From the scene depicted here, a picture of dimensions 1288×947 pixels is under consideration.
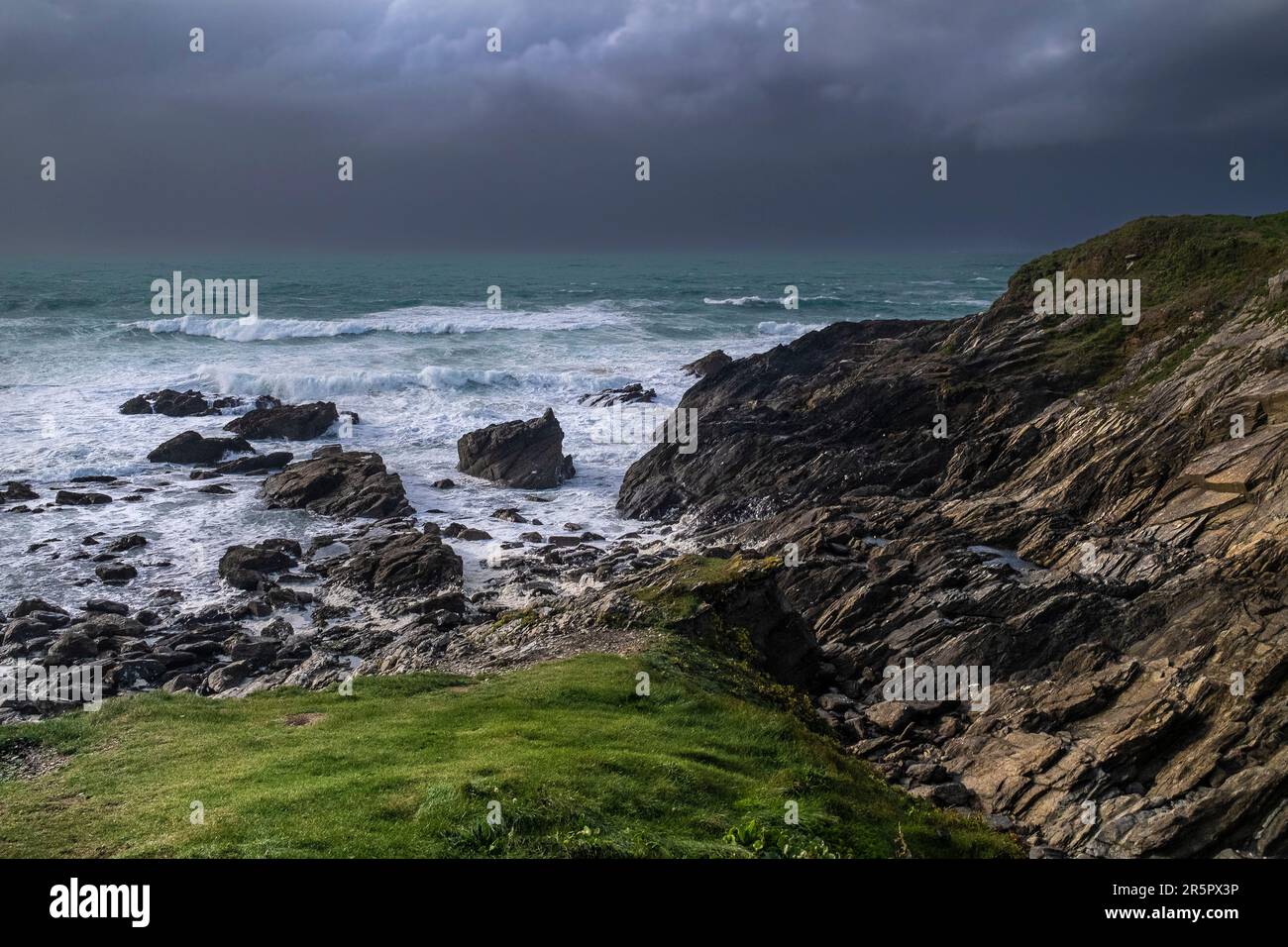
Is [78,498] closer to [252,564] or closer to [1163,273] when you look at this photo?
[252,564]

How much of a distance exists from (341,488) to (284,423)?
14.2m

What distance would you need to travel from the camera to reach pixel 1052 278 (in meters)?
47.1

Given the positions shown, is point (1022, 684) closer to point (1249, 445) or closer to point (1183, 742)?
point (1183, 742)

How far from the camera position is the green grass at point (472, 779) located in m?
11.8

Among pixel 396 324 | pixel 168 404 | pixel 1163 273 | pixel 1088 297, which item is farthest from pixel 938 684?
pixel 396 324

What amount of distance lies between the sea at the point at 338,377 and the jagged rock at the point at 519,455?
1170 millimetres

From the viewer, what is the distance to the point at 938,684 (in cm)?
2250

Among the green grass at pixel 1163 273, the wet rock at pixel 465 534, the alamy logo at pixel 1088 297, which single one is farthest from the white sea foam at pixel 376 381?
the green grass at pixel 1163 273

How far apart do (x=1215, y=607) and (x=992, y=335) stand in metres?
25.2

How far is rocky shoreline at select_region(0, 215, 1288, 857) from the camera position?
1830cm

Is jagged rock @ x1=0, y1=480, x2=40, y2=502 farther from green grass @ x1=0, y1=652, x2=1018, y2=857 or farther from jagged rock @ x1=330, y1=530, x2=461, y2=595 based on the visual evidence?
green grass @ x1=0, y1=652, x2=1018, y2=857

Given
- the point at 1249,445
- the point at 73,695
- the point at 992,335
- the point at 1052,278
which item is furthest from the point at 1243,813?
the point at 1052,278
